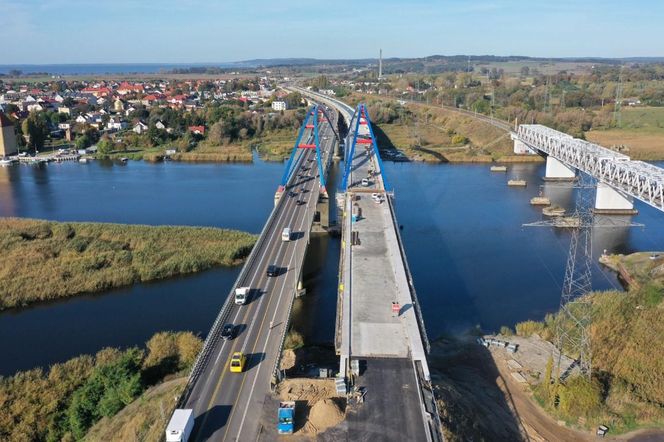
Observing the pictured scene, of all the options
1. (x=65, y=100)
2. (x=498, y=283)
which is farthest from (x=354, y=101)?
(x=498, y=283)

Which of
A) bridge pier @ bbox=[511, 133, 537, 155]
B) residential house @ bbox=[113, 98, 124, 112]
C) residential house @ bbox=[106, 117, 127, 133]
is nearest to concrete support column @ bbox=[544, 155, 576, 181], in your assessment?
bridge pier @ bbox=[511, 133, 537, 155]

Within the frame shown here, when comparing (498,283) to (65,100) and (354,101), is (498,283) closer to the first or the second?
(354,101)

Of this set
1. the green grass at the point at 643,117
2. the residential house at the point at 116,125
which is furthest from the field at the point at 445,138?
the residential house at the point at 116,125

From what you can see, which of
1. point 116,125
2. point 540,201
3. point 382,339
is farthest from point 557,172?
point 116,125

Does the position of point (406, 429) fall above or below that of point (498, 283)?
above

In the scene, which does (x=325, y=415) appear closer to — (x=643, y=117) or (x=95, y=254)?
(x=95, y=254)

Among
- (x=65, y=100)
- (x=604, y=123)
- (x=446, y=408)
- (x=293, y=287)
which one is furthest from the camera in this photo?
(x=65, y=100)

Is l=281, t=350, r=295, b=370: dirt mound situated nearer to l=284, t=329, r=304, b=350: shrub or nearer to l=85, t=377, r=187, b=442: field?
l=284, t=329, r=304, b=350: shrub
